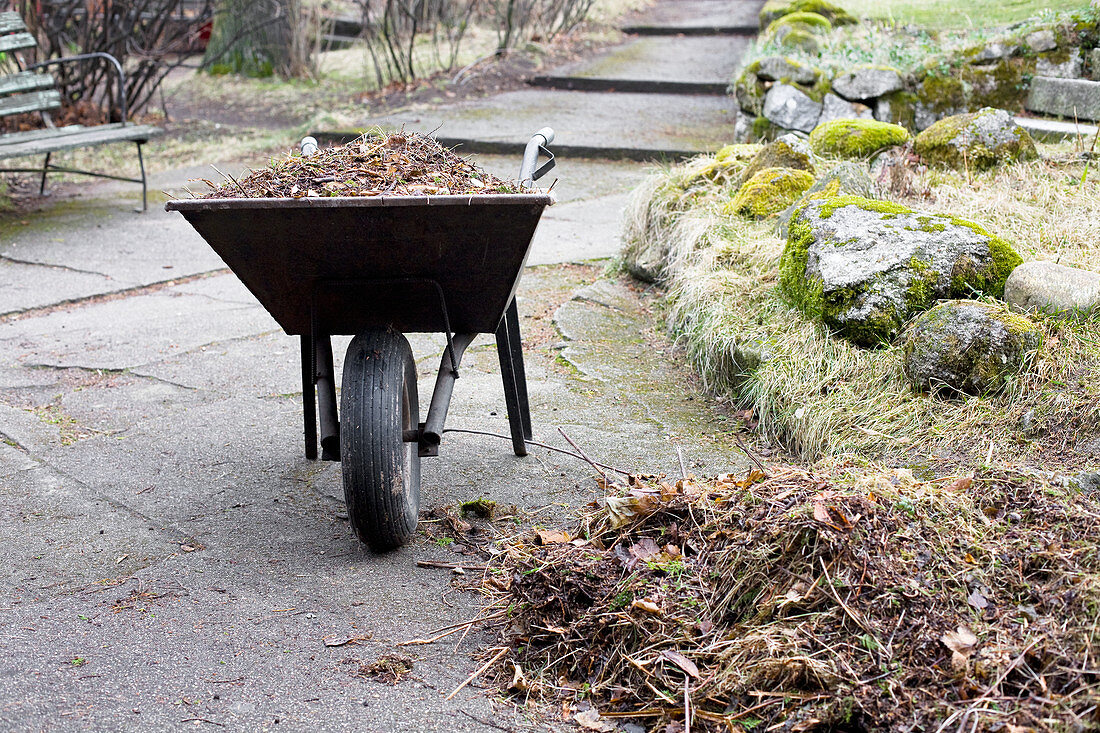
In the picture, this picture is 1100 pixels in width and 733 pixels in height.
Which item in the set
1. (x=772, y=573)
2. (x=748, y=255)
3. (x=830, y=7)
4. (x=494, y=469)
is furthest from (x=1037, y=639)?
(x=830, y=7)

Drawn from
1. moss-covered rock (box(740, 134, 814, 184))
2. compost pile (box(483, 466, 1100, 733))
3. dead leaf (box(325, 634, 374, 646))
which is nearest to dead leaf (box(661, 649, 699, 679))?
compost pile (box(483, 466, 1100, 733))

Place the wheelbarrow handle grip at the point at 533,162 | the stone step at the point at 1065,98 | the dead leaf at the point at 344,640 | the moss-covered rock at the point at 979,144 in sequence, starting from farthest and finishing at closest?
1. the stone step at the point at 1065,98
2. the moss-covered rock at the point at 979,144
3. the wheelbarrow handle grip at the point at 533,162
4. the dead leaf at the point at 344,640

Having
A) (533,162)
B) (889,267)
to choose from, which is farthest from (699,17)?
(533,162)

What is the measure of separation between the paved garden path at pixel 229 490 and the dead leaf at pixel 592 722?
0.35ft

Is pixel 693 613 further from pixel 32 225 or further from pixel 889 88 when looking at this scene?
pixel 32 225

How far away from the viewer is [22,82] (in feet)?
23.6

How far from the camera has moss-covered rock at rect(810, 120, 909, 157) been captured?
563 centimetres

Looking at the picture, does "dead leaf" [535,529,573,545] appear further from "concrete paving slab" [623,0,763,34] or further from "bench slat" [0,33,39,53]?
"concrete paving slab" [623,0,763,34]

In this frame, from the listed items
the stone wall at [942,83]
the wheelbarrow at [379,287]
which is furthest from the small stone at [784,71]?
the wheelbarrow at [379,287]

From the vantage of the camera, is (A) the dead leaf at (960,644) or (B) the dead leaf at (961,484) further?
(B) the dead leaf at (961,484)

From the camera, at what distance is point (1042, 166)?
17.0ft

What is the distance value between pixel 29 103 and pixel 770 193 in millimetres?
5572

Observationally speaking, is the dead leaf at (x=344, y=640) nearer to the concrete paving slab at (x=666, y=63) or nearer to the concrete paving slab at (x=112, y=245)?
the concrete paving slab at (x=112, y=245)

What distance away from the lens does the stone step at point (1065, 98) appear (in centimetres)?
615
